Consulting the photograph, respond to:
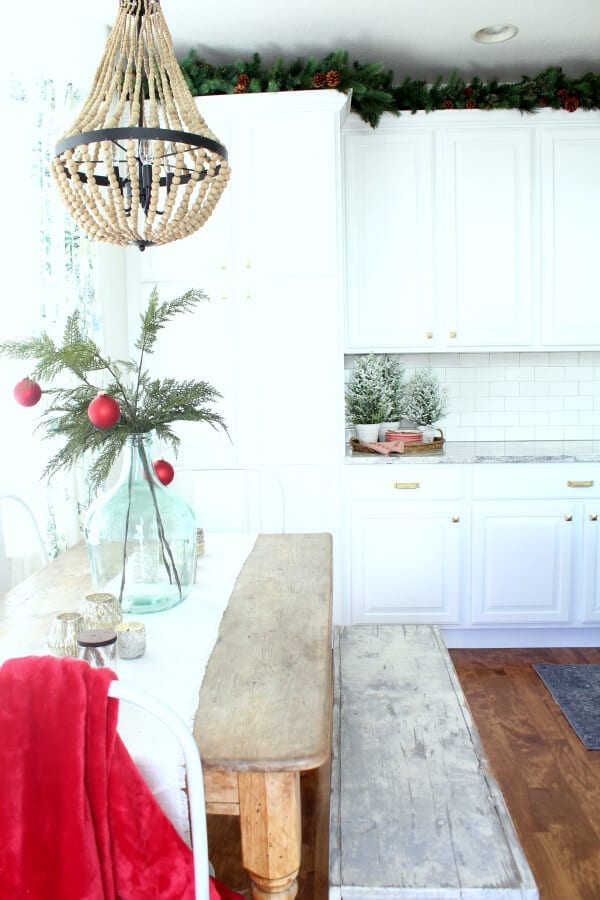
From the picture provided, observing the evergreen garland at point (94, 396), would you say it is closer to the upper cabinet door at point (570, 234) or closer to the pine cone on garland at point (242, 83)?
the pine cone on garland at point (242, 83)

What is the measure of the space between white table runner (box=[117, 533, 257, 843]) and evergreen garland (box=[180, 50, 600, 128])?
2166 mm

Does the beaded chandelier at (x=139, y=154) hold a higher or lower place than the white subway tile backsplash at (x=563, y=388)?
higher

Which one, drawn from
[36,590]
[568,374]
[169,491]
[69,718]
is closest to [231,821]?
[36,590]

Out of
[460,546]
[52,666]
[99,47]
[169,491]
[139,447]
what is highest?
[99,47]

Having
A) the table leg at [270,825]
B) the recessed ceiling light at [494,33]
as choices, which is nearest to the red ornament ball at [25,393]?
the table leg at [270,825]

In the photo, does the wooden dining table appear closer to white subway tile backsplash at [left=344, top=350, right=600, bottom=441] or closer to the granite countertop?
the granite countertop

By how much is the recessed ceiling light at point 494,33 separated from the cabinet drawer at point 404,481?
186 cm

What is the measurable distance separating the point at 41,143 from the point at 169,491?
1502 mm

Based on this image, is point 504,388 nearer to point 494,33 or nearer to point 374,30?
point 494,33

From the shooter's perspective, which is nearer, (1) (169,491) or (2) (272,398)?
(1) (169,491)

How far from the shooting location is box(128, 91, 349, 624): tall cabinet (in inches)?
130

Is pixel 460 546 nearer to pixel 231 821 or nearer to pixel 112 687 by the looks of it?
pixel 231 821

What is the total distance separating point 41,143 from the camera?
8.50ft

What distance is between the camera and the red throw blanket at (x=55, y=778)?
3.38 feet
